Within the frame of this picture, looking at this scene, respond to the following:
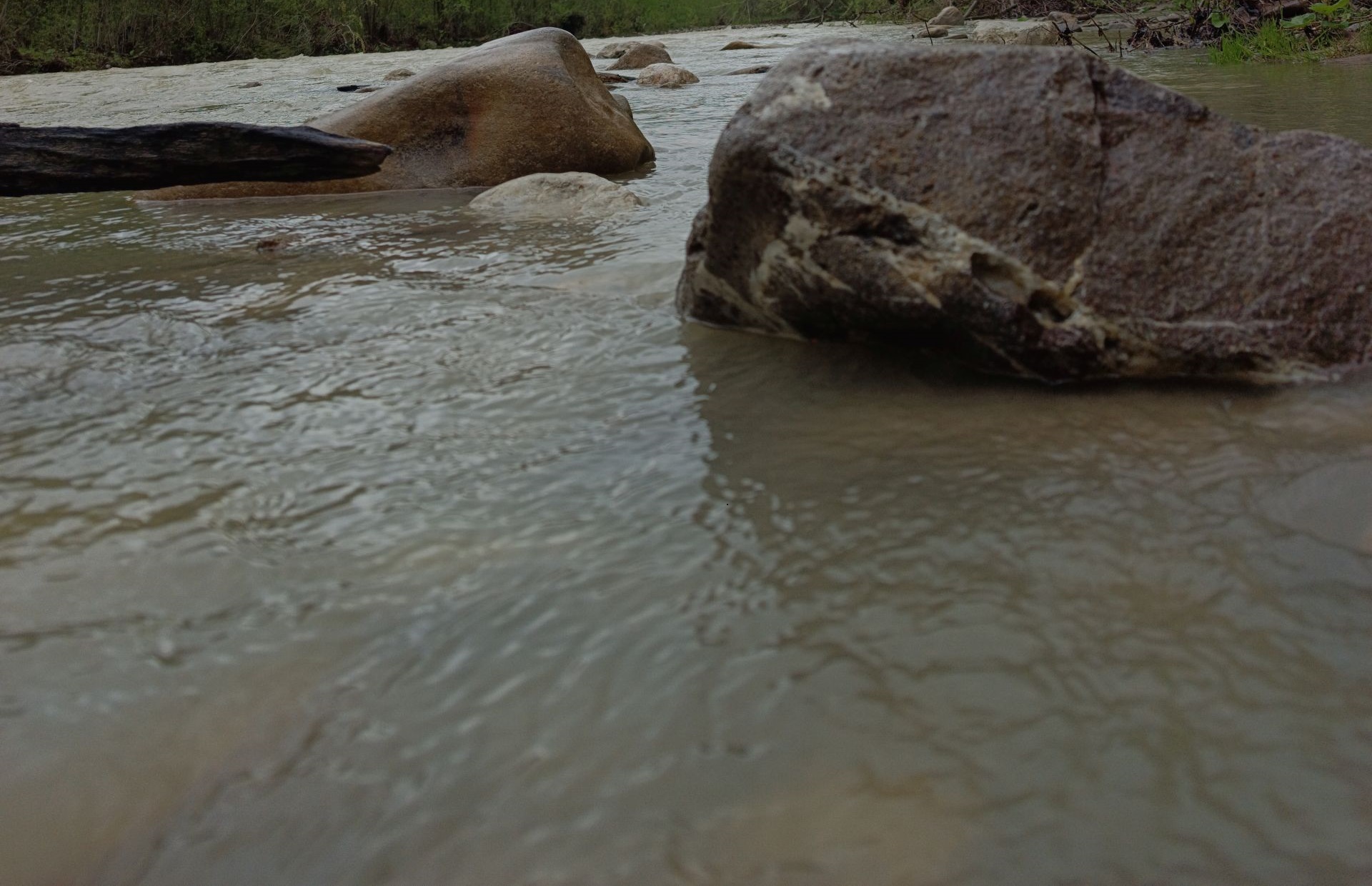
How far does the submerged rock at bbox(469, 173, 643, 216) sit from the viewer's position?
5.86 m

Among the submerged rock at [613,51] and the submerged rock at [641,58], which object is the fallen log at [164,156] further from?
the submerged rock at [613,51]

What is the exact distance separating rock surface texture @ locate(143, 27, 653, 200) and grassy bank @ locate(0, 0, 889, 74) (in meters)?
13.2

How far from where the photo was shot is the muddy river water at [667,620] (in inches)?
57.9

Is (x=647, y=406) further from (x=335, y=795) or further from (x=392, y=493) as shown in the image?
(x=335, y=795)

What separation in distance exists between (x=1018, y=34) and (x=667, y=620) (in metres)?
14.7

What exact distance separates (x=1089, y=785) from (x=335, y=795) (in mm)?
1082

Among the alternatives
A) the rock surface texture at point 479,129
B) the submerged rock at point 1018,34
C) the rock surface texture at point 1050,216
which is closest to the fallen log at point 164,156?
the rock surface texture at point 479,129

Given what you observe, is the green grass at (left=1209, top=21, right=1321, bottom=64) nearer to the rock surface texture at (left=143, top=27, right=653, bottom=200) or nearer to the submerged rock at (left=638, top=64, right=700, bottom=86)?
the submerged rock at (left=638, top=64, right=700, bottom=86)

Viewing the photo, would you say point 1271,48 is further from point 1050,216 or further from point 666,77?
point 1050,216

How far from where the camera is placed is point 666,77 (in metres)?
13.7


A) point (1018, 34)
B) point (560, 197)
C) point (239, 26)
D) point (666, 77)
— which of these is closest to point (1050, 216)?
point (560, 197)

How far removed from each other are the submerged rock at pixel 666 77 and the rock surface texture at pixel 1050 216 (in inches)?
429

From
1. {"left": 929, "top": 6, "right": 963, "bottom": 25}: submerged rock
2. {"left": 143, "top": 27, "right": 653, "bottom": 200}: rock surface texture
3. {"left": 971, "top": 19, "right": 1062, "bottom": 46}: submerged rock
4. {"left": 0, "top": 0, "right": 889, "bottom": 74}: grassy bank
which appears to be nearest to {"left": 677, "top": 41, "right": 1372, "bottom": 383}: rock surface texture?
{"left": 143, "top": 27, "right": 653, "bottom": 200}: rock surface texture

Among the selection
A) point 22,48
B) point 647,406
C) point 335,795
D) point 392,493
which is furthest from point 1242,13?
point 22,48
